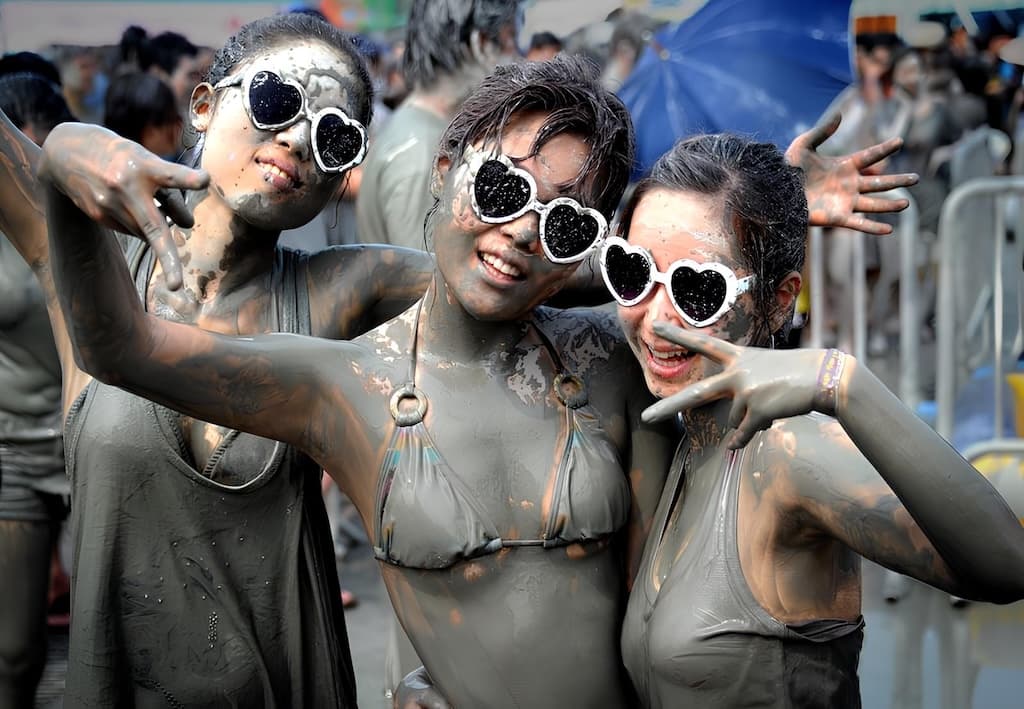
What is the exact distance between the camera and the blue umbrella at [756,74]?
526 centimetres

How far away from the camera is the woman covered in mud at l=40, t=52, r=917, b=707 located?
241 centimetres

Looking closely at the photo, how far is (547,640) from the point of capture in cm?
245

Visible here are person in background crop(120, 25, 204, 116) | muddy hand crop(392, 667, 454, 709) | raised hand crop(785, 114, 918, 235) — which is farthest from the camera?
person in background crop(120, 25, 204, 116)

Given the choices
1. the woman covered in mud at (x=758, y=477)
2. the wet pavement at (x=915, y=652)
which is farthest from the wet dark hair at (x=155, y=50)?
the woman covered in mud at (x=758, y=477)

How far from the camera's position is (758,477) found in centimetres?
228

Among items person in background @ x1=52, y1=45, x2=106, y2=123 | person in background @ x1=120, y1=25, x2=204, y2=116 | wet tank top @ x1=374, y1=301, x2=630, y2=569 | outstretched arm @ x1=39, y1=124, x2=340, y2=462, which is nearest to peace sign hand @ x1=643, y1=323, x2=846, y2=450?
wet tank top @ x1=374, y1=301, x2=630, y2=569

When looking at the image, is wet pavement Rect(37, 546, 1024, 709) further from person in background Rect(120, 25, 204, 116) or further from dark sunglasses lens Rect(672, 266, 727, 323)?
person in background Rect(120, 25, 204, 116)

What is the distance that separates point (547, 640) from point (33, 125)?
298cm

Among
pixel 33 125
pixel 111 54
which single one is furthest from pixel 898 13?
pixel 33 125

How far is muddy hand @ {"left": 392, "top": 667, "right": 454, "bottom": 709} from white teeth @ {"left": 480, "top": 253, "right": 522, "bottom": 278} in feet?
2.66

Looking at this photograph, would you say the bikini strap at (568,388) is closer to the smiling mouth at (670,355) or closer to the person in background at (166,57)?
the smiling mouth at (670,355)

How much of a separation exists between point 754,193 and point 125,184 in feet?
3.54

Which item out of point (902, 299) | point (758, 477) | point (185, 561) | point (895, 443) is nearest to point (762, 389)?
point (895, 443)

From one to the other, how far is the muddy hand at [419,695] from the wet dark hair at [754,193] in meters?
0.89
